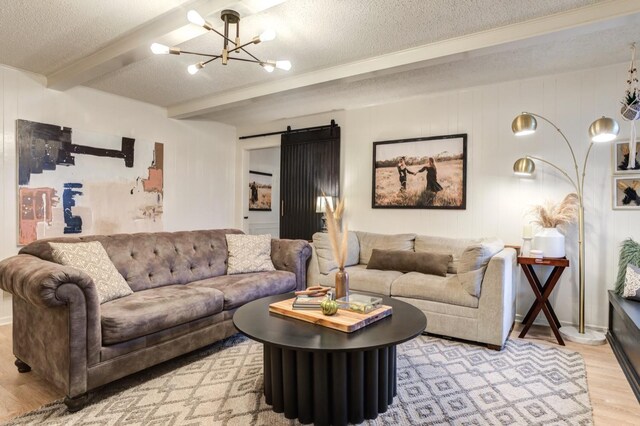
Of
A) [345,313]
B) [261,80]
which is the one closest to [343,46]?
[261,80]

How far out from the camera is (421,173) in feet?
14.3

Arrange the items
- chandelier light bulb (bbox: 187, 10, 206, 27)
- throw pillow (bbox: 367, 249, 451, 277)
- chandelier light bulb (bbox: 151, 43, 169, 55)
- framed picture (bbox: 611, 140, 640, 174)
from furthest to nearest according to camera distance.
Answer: throw pillow (bbox: 367, 249, 451, 277), framed picture (bbox: 611, 140, 640, 174), chandelier light bulb (bbox: 151, 43, 169, 55), chandelier light bulb (bbox: 187, 10, 206, 27)

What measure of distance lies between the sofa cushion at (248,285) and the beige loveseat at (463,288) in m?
0.52

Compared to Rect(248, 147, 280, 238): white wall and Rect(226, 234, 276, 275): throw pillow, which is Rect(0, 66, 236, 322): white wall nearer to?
Rect(248, 147, 280, 238): white wall

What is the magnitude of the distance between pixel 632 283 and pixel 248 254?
3338mm

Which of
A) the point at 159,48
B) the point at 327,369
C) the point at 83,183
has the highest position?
the point at 159,48

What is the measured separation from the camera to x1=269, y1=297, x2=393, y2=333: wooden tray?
196cm

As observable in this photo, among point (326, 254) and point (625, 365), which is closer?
point (625, 365)

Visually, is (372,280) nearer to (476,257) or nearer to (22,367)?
(476,257)

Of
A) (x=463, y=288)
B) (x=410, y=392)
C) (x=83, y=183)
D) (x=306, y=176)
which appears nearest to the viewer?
(x=410, y=392)

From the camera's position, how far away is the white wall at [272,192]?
672 centimetres

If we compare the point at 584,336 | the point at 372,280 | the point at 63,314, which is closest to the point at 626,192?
the point at 584,336

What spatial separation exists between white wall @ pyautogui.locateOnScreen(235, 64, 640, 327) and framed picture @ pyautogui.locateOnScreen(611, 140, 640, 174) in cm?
5

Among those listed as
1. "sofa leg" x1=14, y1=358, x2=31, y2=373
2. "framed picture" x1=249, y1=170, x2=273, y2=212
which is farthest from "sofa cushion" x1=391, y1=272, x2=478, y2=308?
"framed picture" x1=249, y1=170, x2=273, y2=212
